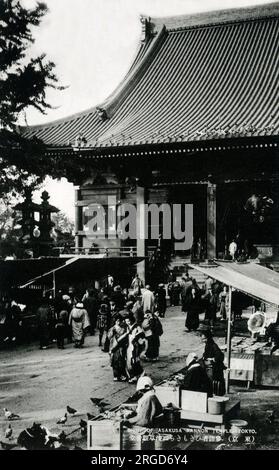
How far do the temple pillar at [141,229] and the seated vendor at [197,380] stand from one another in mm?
12671

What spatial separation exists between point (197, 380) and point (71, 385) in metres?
3.43

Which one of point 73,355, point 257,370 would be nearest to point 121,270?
point 73,355

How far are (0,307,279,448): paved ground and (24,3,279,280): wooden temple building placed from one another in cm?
742

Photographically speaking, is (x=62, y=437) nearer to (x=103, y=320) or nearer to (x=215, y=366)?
(x=215, y=366)

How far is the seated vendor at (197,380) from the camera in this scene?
863cm

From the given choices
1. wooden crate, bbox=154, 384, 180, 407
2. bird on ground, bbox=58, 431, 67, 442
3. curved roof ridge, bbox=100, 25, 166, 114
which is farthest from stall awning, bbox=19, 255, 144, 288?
curved roof ridge, bbox=100, 25, 166, 114

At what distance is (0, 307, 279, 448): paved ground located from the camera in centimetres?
930

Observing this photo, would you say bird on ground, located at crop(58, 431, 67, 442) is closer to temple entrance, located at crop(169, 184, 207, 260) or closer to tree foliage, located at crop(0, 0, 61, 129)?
tree foliage, located at crop(0, 0, 61, 129)

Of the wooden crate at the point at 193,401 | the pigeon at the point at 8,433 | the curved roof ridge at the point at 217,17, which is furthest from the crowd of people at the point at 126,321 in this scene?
the curved roof ridge at the point at 217,17

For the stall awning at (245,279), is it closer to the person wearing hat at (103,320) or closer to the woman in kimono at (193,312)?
the woman in kimono at (193,312)

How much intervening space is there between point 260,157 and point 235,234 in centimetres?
439

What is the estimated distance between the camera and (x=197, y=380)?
873cm

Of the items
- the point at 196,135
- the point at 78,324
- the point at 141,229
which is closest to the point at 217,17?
the point at 196,135
